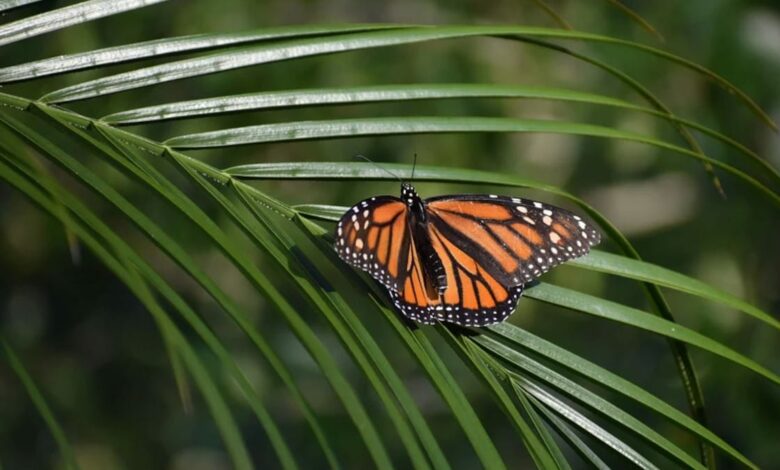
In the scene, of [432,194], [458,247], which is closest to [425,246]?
[458,247]

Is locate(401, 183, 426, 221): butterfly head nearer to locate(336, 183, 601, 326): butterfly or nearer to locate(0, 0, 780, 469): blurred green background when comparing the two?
locate(336, 183, 601, 326): butterfly

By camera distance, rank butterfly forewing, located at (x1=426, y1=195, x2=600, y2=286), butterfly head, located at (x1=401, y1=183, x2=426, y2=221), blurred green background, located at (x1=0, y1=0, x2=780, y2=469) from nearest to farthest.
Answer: butterfly forewing, located at (x1=426, y1=195, x2=600, y2=286), butterfly head, located at (x1=401, y1=183, x2=426, y2=221), blurred green background, located at (x1=0, y1=0, x2=780, y2=469)

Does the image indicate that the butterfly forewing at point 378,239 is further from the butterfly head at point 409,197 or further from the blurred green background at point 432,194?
the blurred green background at point 432,194

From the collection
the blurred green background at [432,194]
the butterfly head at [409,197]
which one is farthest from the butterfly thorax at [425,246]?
the blurred green background at [432,194]

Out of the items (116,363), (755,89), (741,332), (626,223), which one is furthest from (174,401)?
(755,89)

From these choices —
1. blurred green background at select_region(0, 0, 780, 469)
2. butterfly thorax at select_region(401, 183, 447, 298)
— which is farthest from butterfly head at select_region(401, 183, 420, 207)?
blurred green background at select_region(0, 0, 780, 469)

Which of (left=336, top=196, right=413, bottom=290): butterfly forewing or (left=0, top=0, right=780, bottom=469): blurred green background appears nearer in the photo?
(left=336, top=196, right=413, bottom=290): butterfly forewing

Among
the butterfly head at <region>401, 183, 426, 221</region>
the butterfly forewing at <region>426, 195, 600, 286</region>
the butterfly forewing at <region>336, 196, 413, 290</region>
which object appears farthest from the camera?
the butterfly head at <region>401, 183, 426, 221</region>
